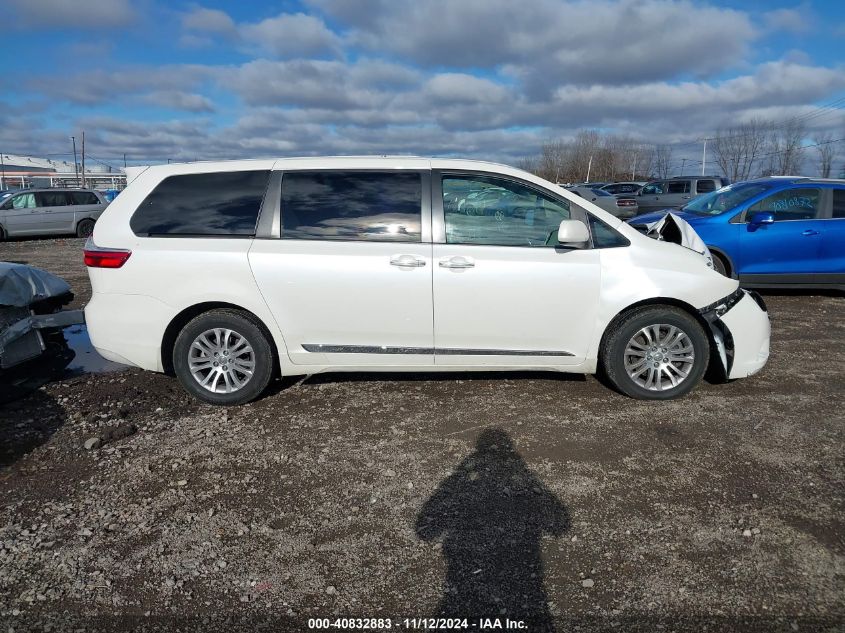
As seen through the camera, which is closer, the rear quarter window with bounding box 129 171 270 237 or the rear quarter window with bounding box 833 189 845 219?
the rear quarter window with bounding box 129 171 270 237

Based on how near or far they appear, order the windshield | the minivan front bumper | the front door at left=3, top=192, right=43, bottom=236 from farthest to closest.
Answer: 1. the front door at left=3, top=192, right=43, bottom=236
2. the windshield
3. the minivan front bumper

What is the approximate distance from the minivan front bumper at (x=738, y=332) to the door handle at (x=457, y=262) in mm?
1848

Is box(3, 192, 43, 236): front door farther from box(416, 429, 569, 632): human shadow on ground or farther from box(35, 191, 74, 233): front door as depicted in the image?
box(416, 429, 569, 632): human shadow on ground

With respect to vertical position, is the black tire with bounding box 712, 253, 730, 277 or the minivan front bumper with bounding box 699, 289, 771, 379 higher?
the black tire with bounding box 712, 253, 730, 277

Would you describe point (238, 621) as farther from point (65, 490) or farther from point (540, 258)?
point (540, 258)

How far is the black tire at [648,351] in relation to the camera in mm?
4312

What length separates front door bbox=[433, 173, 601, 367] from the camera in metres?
4.18

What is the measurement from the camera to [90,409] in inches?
173

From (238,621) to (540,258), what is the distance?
303 centimetres

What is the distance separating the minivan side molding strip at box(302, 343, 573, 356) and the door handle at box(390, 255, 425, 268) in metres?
0.65

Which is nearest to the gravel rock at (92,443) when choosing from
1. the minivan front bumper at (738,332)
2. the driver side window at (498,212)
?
the driver side window at (498,212)

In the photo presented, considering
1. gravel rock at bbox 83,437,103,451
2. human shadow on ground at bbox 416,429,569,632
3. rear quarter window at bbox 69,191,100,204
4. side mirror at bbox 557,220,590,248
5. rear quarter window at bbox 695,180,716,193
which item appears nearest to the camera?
human shadow on ground at bbox 416,429,569,632

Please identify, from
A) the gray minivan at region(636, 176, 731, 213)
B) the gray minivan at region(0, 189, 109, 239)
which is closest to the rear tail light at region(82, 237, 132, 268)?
the gray minivan at region(0, 189, 109, 239)

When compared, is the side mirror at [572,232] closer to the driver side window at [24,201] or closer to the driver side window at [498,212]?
the driver side window at [498,212]
